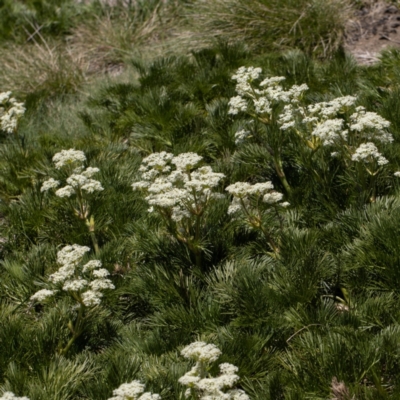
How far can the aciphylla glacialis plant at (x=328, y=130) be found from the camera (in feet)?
11.9

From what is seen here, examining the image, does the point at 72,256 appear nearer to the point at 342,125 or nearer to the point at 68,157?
the point at 68,157

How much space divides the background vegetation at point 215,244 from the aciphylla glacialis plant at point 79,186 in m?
0.12

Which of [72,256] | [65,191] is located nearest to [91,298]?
[72,256]

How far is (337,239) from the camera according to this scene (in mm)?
3795

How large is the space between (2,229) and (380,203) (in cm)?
247

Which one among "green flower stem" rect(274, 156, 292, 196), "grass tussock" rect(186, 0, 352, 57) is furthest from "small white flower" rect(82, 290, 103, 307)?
"grass tussock" rect(186, 0, 352, 57)

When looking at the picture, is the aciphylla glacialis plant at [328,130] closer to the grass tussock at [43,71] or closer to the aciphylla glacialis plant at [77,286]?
the aciphylla glacialis plant at [77,286]

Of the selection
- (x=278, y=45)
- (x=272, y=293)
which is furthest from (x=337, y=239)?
(x=278, y=45)

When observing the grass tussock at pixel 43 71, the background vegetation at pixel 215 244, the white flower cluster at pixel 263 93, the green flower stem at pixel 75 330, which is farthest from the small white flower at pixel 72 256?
the grass tussock at pixel 43 71

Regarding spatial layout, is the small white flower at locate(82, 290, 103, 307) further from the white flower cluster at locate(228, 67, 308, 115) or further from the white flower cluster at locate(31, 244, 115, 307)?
the white flower cluster at locate(228, 67, 308, 115)

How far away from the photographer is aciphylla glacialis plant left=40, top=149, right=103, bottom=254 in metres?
3.89

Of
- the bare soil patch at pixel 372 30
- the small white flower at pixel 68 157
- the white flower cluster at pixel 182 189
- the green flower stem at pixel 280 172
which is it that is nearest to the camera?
the white flower cluster at pixel 182 189

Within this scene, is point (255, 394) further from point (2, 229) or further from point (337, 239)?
point (2, 229)

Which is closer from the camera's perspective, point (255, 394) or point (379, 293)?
point (255, 394)
